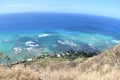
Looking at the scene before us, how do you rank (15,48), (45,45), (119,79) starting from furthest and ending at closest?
(45,45), (15,48), (119,79)

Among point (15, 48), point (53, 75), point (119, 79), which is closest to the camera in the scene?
point (119, 79)

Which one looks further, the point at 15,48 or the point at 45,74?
the point at 15,48

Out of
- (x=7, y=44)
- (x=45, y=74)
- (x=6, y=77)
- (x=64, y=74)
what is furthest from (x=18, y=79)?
(x=7, y=44)

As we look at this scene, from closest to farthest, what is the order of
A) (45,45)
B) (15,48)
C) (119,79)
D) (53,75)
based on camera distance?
(119,79) → (53,75) → (15,48) → (45,45)

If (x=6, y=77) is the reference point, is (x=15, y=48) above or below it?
below

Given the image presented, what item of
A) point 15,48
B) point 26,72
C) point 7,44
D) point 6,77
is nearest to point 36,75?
point 26,72

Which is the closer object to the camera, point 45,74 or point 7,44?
point 45,74

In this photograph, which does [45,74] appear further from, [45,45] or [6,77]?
[45,45]

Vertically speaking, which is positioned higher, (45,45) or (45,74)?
(45,74)

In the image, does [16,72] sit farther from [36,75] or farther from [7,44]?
[7,44]
